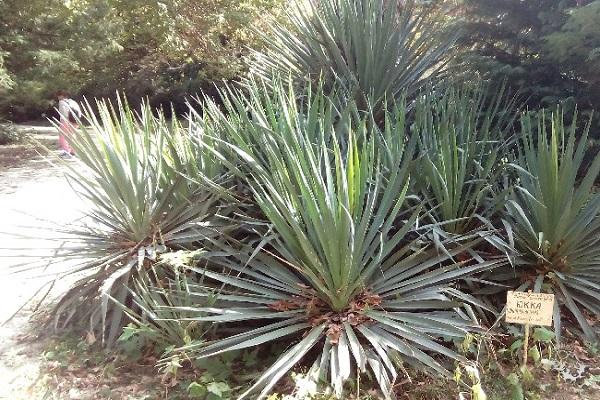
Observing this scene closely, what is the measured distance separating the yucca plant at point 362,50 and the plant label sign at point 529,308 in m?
2.90

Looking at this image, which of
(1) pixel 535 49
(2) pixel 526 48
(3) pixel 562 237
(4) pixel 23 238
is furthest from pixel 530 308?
(2) pixel 526 48

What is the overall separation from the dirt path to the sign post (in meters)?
2.73

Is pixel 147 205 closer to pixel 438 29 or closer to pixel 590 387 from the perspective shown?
pixel 590 387

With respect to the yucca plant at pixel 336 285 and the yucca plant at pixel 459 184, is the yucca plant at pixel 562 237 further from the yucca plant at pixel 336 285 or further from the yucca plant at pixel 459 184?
the yucca plant at pixel 336 285

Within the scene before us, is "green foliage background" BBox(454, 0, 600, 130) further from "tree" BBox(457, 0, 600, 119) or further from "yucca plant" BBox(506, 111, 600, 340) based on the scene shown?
Answer: "yucca plant" BBox(506, 111, 600, 340)

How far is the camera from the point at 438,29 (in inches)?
240

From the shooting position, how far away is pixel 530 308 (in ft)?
9.04

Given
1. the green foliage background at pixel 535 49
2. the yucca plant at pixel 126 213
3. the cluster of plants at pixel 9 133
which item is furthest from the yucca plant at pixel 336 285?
the cluster of plants at pixel 9 133

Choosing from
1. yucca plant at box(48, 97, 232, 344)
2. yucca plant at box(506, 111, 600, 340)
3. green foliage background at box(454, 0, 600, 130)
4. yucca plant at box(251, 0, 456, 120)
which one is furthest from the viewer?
yucca plant at box(251, 0, 456, 120)

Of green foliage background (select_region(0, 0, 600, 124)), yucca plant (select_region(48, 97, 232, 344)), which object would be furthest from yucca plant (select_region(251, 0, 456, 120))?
yucca plant (select_region(48, 97, 232, 344))

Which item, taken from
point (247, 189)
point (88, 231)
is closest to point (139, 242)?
point (88, 231)

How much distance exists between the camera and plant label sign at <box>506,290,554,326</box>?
8.96 ft

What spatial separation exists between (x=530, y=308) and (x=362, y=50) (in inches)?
145

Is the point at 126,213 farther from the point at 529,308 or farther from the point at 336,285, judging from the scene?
the point at 529,308
